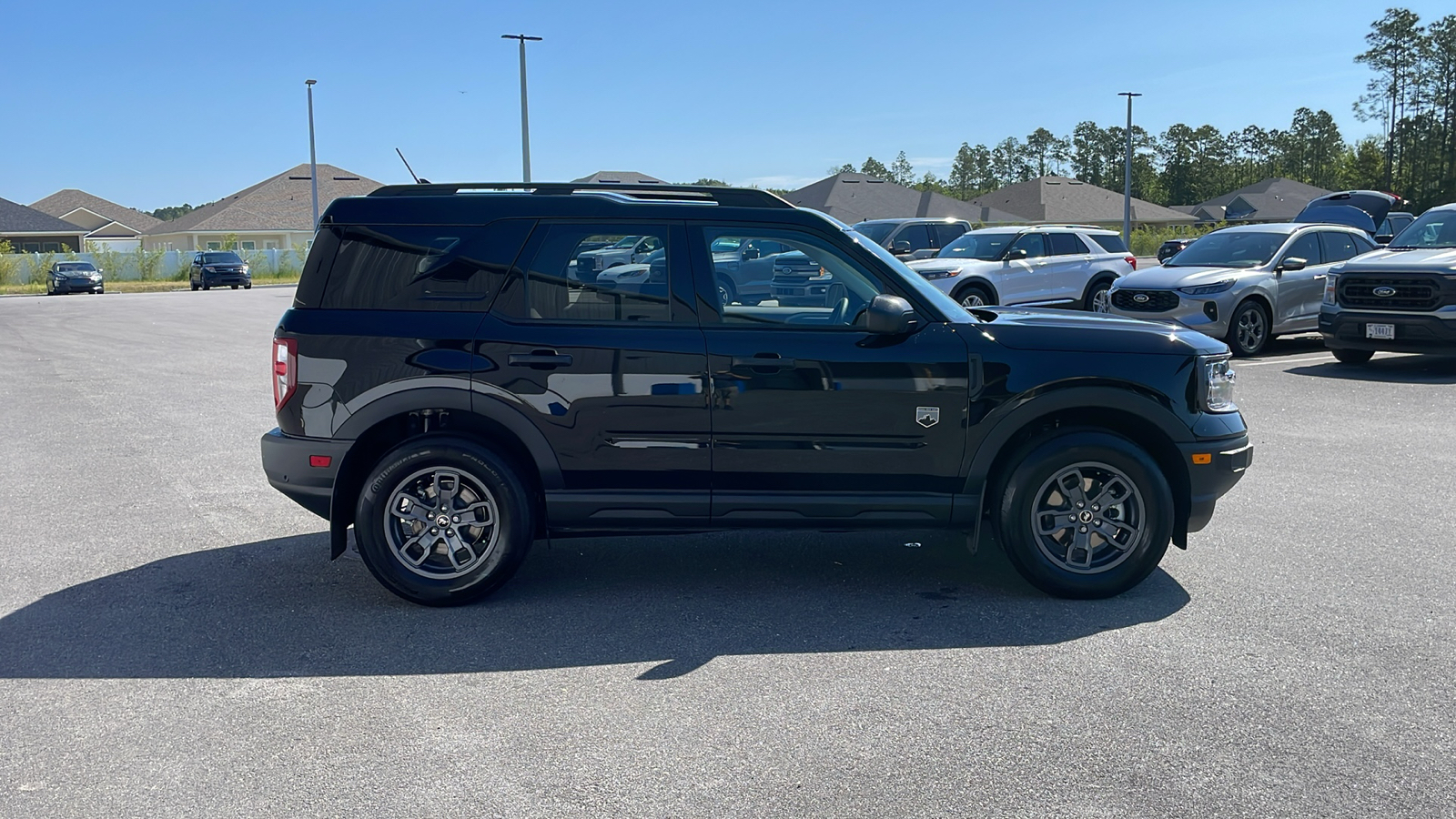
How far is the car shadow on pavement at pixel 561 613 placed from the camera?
16.0 feet

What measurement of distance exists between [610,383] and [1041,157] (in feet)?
414

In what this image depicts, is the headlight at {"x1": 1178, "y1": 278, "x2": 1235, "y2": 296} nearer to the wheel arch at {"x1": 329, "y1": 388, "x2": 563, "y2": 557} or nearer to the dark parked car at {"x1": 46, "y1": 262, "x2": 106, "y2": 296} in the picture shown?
the wheel arch at {"x1": 329, "y1": 388, "x2": 563, "y2": 557}

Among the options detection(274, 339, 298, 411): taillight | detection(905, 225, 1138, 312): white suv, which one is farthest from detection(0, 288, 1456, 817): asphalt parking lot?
detection(905, 225, 1138, 312): white suv

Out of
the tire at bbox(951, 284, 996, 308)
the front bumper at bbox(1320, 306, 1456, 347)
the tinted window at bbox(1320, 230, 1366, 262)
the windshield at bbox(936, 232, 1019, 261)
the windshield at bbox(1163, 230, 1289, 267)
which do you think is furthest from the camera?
the windshield at bbox(936, 232, 1019, 261)

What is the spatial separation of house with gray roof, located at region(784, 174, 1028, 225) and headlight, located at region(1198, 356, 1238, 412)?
45282 millimetres

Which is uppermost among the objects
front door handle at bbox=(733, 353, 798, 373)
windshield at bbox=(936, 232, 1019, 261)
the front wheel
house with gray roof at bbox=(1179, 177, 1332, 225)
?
house with gray roof at bbox=(1179, 177, 1332, 225)

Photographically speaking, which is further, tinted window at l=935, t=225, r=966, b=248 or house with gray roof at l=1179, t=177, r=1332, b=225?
house with gray roof at l=1179, t=177, r=1332, b=225

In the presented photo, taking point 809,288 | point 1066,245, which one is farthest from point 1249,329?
point 809,288

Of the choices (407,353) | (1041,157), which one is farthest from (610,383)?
(1041,157)

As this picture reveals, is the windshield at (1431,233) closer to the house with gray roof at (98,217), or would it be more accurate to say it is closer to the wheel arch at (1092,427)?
the wheel arch at (1092,427)

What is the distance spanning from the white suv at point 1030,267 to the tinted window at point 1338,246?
346 centimetres

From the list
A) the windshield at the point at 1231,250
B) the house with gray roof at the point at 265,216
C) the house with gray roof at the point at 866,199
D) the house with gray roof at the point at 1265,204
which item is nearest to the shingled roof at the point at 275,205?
the house with gray roof at the point at 265,216

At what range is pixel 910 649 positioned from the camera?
16.0 ft

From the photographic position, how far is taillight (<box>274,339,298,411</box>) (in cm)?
546
